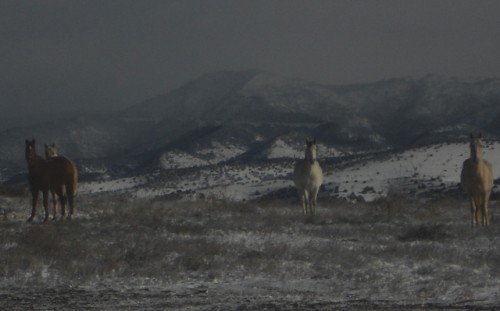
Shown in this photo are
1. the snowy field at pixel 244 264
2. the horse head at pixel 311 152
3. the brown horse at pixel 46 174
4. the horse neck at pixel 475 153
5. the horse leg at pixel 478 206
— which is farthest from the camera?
the horse head at pixel 311 152

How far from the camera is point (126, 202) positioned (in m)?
36.2

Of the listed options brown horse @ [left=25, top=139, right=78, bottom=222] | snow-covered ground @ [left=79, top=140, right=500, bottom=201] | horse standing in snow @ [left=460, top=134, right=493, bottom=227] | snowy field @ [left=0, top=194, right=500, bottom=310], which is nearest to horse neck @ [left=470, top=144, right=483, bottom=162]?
horse standing in snow @ [left=460, top=134, right=493, bottom=227]

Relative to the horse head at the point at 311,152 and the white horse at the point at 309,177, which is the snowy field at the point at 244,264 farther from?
the horse head at the point at 311,152

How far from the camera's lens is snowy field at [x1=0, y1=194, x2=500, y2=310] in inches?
612

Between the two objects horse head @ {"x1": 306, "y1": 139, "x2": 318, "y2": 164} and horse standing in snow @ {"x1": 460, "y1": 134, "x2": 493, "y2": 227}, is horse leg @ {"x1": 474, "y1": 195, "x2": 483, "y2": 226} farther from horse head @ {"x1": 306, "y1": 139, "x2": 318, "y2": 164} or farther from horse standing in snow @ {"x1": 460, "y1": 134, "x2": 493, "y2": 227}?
horse head @ {"x1": 306, "y1": 139, "x2": 318, "y2": 164}

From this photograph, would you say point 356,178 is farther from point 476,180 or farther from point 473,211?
point 473,211

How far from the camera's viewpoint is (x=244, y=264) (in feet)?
62.3

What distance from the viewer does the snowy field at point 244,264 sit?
15547 millimetres

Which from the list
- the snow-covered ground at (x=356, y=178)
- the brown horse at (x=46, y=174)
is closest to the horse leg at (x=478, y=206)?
the brown horse at (x=46, y=174)

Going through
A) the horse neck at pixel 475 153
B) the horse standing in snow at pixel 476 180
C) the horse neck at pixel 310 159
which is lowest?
the horse standing in snow at pixel 476 180

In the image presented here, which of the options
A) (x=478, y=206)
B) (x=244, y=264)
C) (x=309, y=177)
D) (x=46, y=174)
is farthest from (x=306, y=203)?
(x=244, y=264)

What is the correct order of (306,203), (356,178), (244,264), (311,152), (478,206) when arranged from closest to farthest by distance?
(244,264) < (478,206) < (306,203) < (311,152) < (356,178)

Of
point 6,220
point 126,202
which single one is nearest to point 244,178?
point 126,202

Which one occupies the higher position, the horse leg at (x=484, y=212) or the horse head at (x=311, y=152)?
the horse head at (x=311, y=152)
